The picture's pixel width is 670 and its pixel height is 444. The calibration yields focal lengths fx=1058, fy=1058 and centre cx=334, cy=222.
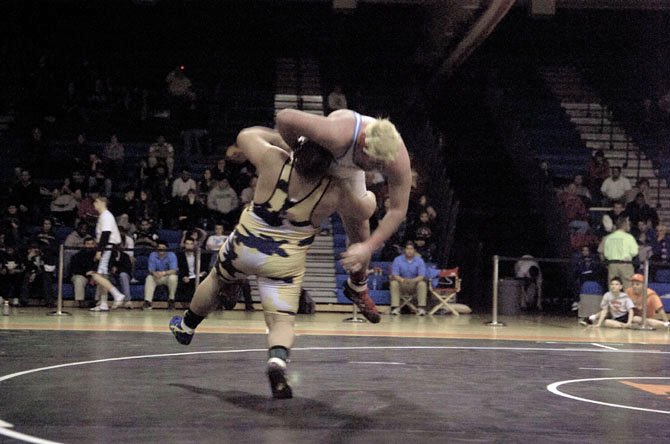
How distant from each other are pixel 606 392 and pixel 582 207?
10.4 meters

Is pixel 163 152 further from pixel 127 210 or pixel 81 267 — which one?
pixel 81 267

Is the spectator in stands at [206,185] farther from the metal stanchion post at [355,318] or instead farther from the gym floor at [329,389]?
the gym floor at [329,389]

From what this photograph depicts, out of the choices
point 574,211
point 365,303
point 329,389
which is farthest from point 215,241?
point 329,389

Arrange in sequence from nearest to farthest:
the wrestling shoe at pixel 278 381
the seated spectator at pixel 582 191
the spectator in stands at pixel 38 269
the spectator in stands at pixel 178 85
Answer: the wrestling shoe at pixel 278 381
the spectator in stands at pixel 38 269
the seated spectator at pixel 582 191
the spectator in stands at pixel 178 85

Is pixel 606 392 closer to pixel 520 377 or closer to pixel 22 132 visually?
pixel 520 377

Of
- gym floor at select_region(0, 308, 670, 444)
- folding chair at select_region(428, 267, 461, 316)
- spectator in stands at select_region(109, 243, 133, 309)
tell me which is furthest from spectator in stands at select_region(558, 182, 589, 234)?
spectator in stands at select_region(109, 243, 133, 309)

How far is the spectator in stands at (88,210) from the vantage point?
14367 millimetres

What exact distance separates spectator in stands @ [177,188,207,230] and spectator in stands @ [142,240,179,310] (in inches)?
40.3

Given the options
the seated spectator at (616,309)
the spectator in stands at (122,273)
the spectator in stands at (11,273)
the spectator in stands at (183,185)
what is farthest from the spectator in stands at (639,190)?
the spectator in stands at (11,273)

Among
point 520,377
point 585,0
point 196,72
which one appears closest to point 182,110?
point 196,72

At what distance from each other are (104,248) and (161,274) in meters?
1.09

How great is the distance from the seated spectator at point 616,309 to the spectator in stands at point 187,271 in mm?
4880

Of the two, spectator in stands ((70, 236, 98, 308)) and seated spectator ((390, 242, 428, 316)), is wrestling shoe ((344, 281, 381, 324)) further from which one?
spectator in stands ((70, 236, 98, 308))

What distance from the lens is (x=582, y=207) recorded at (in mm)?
15773
